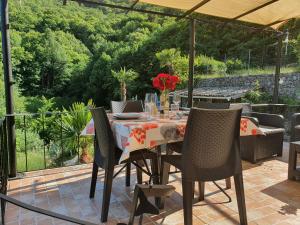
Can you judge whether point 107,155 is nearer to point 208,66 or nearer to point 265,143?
point 265,143

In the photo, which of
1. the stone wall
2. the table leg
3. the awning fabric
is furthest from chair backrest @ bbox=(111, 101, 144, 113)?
the stone wall

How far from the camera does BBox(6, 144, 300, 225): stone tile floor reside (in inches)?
88.2

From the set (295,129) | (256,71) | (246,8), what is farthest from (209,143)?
(256,71)

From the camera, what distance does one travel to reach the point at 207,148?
1882mm

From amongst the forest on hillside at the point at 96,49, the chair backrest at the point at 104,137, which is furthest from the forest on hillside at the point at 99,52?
the chair backrest at the point at 104,137

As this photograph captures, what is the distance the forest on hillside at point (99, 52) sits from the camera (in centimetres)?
1527

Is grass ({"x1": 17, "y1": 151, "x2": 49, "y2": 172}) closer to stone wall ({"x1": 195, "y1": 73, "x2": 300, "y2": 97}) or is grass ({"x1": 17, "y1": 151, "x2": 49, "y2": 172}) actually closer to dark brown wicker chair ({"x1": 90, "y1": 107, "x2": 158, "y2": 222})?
dark brown wicker chair ({"x1": 90, "y1": 107, "x2": 158, "y2": 222})

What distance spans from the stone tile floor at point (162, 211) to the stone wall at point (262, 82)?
→ 7875 millimetres

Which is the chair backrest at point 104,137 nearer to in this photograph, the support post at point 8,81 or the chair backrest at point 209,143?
the chair backrest at point 209,143

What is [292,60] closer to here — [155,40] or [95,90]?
[155,40]

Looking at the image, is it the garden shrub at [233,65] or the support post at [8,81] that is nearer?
the support post at [8,81]

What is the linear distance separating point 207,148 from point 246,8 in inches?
109

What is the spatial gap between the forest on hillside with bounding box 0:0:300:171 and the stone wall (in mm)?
760

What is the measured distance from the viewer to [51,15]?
18812 mm
